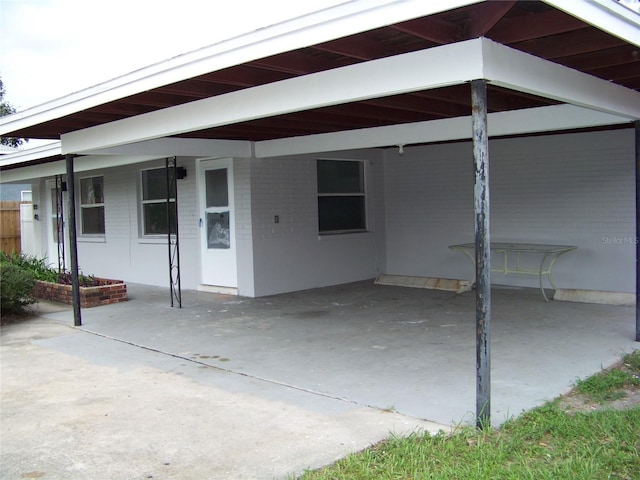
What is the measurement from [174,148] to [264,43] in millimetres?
4126

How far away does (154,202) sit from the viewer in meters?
12.0

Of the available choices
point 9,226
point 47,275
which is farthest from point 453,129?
point 9,226

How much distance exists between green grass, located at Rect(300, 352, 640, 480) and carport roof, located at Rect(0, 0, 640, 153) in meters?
2.37

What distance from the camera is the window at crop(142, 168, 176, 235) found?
38.7 feet

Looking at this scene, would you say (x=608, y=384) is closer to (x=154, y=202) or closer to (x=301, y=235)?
(x=301, y=235)

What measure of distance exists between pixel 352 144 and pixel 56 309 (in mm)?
5448

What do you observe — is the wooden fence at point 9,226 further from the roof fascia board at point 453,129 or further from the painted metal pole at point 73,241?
the roof fascia board at point 453,129

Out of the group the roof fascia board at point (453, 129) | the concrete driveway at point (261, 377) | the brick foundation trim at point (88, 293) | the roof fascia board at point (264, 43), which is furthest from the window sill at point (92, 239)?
the roof fascia board at point (264, 43)

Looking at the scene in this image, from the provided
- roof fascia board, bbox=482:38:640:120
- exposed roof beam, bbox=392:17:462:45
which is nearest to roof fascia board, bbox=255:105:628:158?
roof fascia board, bbox=482:38:640:120

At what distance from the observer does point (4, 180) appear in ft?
46.0

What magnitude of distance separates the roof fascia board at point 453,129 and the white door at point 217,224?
5.56ft

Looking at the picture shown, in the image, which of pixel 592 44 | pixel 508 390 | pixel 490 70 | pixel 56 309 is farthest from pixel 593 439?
pixel 56 309

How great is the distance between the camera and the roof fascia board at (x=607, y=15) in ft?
11.5

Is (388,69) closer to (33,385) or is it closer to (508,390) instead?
(508,390)
